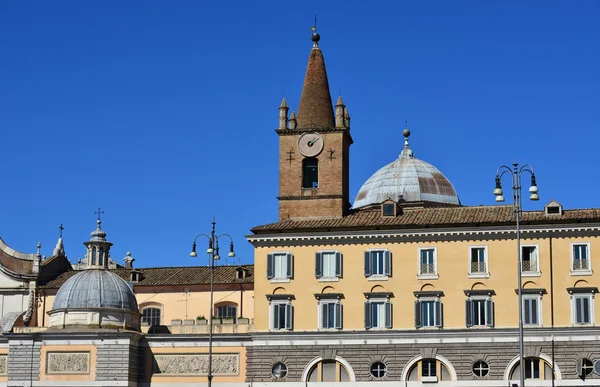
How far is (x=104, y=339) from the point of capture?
77938 millimetres

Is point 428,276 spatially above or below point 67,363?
above

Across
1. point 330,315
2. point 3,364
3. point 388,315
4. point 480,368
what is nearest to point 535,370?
point 480,368

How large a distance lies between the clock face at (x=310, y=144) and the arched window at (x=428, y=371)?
1657cm

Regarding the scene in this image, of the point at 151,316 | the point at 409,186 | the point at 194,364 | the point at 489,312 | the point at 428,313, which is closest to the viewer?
the point at 489,312

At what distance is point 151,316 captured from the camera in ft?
292

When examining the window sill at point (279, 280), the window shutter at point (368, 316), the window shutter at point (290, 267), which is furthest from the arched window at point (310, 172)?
the window shutter at point (368, 316)

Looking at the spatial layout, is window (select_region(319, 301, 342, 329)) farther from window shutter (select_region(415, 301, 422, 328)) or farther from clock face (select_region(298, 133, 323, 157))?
clock face (select_region(298, 133, 323, 157))

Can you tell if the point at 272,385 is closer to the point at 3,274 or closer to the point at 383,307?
the point at 383,307

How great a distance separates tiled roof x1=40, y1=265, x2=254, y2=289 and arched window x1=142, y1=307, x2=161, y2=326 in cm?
195

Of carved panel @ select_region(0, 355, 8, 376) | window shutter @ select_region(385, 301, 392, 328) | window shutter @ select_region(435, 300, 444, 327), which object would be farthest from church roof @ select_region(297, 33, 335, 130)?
carved panel @ select_region(0, 355, 8, 376)

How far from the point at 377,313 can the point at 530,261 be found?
985 cm

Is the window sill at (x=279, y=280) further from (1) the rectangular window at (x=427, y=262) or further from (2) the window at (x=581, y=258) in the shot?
(2) the window at (x=581, y=258)

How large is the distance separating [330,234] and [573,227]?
14.9 m

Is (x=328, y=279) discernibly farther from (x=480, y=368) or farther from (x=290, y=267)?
(x=480, y=368)
